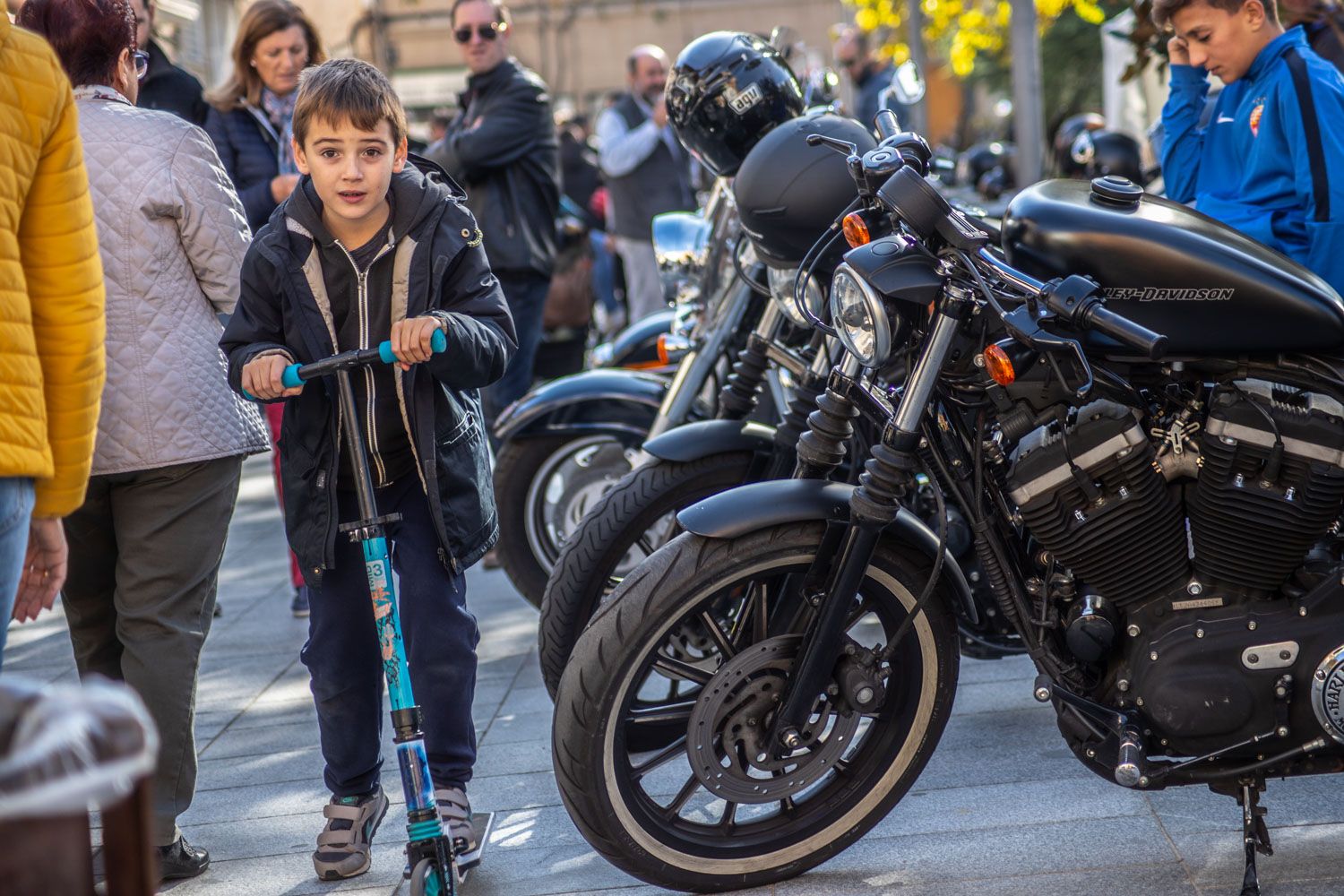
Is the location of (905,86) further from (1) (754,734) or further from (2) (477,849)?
(2) (477,849)

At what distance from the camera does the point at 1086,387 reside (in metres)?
2.67

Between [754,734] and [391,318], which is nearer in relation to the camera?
[754,734]

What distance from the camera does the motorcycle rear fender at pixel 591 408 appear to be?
5.01m

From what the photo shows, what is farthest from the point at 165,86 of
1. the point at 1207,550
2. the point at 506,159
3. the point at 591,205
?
the point at 591,205

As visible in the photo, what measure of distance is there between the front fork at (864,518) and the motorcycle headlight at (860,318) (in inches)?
3.6

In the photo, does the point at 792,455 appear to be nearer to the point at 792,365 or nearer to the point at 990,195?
the point at 792,365

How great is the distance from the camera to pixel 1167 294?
9.14ft

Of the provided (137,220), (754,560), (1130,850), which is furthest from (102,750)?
(1130,850)

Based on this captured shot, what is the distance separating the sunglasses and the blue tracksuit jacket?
3.29m

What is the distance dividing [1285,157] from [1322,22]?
201cm

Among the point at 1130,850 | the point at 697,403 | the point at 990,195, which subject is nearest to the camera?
the point at 1130,850

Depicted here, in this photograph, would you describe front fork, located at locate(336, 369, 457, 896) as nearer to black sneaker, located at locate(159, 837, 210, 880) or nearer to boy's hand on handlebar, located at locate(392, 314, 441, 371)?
boy's hand on handlebar, located at locate(392, 314, 441, 371)

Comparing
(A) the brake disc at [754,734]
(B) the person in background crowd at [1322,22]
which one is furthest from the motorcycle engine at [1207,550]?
(B) the person in background crowd at [1322,22]

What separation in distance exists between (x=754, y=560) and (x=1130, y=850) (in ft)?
3.33
